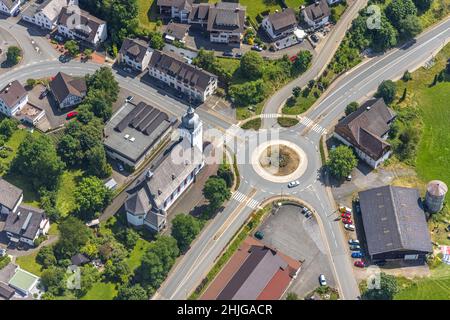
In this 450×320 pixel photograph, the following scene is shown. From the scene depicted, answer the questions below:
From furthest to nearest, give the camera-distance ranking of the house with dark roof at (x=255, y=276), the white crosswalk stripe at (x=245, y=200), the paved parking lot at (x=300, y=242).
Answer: the white crosswalk stripe at (x=245, y=200) → the paved parking lot at (x=300, y=242) → the house with dark roof at (x=255, y=276)

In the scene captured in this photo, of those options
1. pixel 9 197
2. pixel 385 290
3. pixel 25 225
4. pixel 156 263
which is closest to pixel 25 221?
pixel 25 225

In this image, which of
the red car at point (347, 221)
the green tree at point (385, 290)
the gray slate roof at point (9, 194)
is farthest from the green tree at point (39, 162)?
the green tree at point (385, 290)

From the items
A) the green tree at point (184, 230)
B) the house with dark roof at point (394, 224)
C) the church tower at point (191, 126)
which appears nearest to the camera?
the green tree at point (184, 230)

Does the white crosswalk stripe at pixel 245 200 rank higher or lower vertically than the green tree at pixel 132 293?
higher

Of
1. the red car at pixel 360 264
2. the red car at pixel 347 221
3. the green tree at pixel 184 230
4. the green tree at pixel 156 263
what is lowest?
the green tree at pixel 156 263

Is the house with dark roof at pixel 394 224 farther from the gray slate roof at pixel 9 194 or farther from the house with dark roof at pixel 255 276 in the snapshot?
the gray slate roof at pixel 9 194

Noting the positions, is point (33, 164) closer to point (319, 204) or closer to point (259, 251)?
point (259, 251)

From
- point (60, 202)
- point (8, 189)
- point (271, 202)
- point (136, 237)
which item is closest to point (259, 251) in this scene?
point (271, 202)
